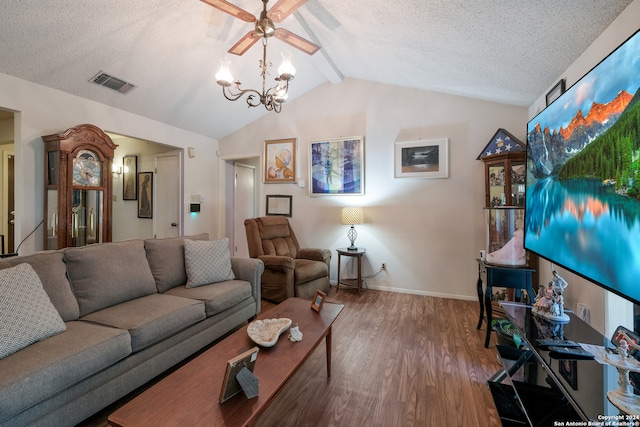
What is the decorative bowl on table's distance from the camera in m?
1.53

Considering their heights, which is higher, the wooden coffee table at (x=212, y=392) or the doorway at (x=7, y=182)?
the doorway at (x=7, y=182)

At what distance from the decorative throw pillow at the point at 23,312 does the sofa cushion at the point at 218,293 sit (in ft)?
2.70

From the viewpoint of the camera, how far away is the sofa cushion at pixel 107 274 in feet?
6.21

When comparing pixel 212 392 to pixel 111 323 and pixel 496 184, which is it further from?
pixel 496 184

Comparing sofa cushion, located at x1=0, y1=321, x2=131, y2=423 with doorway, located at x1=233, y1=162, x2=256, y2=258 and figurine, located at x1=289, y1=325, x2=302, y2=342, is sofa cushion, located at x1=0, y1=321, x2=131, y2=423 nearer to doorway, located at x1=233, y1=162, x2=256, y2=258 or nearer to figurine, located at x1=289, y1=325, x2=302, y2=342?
figurine, located at x1=289, y1=325, x2=302, y2=342

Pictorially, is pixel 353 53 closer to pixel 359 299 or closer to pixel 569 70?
pixel 569 70

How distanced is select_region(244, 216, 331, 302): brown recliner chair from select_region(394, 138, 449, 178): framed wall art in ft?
5.34

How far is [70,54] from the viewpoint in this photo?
2.61m

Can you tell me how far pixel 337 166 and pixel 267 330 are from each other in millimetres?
2971

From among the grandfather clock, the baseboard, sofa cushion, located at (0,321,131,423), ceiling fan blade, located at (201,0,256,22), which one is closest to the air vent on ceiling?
the grandfather clock

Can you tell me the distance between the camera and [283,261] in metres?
3.21

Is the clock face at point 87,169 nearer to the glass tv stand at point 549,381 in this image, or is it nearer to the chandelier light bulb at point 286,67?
the chandelier light bulb at point 286,67

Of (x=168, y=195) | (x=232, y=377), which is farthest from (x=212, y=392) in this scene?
(x=168, y=195)

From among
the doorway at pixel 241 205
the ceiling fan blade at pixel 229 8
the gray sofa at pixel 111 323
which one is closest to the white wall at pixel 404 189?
the doorway at pixel 241 205
